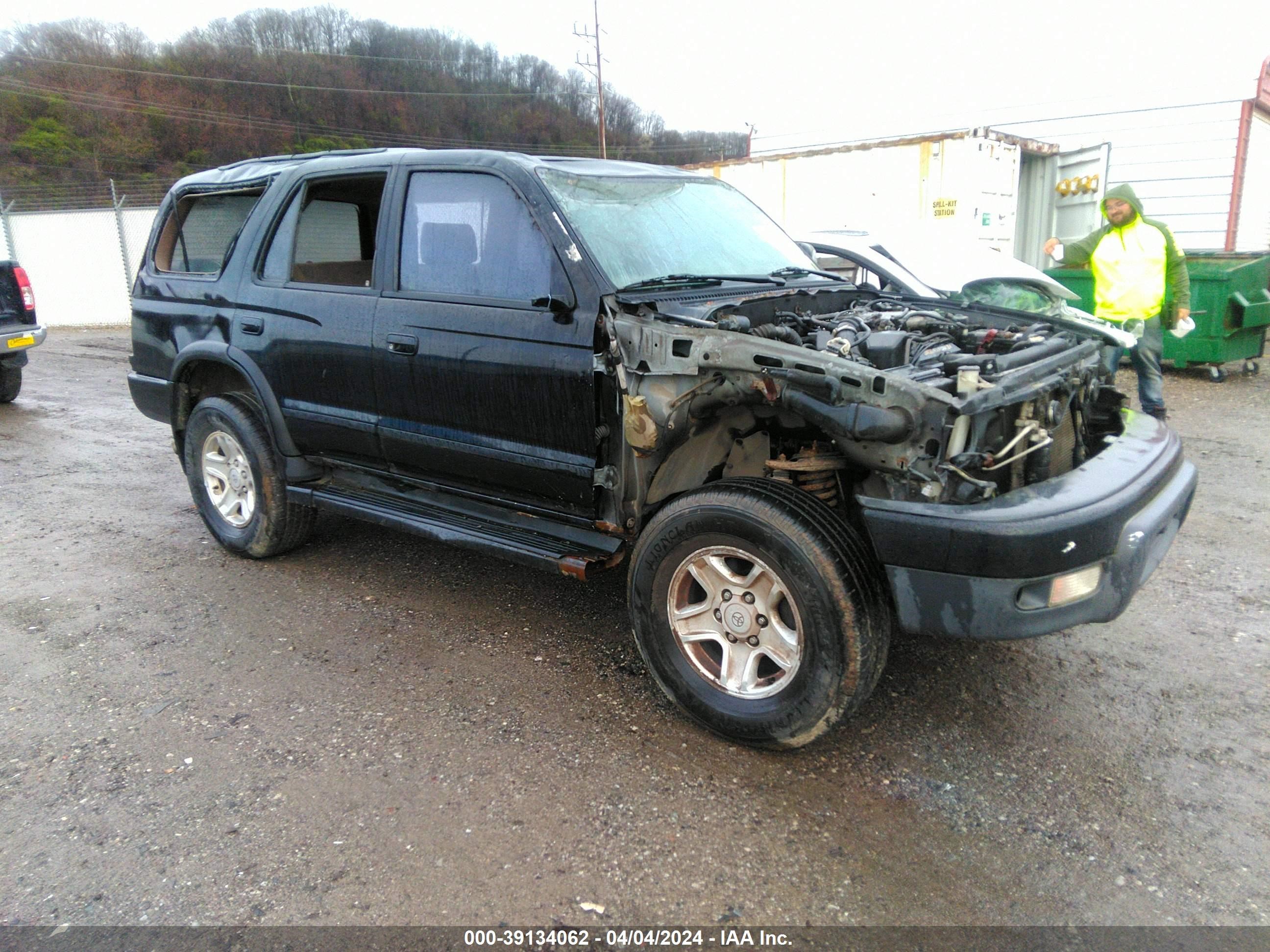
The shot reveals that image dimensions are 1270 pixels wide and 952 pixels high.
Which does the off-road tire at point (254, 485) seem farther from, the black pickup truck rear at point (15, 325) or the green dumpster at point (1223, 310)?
the green dumpster at point (1223, 310)

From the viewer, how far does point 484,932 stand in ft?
7.56

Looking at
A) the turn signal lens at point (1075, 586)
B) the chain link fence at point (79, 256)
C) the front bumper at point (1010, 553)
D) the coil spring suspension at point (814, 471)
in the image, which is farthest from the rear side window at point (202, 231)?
the chain link fence at point (79, 256)

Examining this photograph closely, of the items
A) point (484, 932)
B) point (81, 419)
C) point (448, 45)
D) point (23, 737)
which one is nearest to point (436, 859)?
point (484, 932)

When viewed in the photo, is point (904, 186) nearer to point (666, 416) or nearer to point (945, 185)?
point (945, 185)

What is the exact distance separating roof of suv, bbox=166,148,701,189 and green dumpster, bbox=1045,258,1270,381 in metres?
6.67

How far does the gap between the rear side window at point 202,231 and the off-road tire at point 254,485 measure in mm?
748

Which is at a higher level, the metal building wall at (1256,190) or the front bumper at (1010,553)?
the metal building wall at (1256,190)

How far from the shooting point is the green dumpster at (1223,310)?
30.3 ft

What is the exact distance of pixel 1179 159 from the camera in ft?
44.3

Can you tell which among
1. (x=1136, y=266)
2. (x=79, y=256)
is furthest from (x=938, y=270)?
(x=79, y=256)

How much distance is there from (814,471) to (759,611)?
514mm

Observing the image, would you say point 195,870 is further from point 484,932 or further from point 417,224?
point 417,224

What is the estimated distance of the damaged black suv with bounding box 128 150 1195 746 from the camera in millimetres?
2705

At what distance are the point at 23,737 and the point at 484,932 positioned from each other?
78.8 inches
